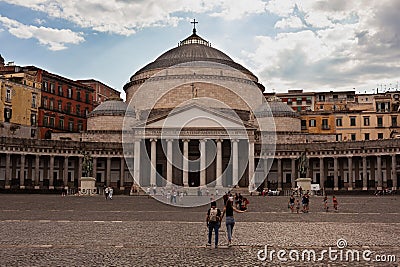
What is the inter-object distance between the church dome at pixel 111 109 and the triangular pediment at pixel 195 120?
1559 centimetres

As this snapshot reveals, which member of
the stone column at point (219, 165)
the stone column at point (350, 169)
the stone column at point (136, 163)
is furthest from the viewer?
the stone column at point (350, 169)

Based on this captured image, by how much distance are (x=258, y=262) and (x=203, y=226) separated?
10.5m

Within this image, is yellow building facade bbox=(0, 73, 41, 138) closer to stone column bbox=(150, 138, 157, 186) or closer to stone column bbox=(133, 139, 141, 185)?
stone column bbox=(133, 139, 141, 185)

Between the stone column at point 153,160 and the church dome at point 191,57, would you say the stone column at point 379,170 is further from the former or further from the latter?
the church dome at point 191,57

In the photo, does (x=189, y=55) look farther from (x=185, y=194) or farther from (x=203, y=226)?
(x=203, y=226)

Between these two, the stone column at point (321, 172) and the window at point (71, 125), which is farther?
the window at point (71, 125)

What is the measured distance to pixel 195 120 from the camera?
239 feet

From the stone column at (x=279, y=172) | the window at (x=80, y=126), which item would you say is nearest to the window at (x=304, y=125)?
the stone column at (x=279, y=172)

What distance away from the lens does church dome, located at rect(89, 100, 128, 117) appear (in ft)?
284

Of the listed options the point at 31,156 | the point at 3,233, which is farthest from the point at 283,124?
the point at 3,233

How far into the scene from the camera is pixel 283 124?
86.9 metres

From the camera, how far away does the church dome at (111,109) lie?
86625 mm

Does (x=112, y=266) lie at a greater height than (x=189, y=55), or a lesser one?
lesser

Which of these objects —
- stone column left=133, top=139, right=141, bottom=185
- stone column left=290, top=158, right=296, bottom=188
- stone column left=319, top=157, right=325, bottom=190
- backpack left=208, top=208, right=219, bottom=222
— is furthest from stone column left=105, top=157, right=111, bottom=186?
backpack left=208, top=208, right=219, bottom=222
